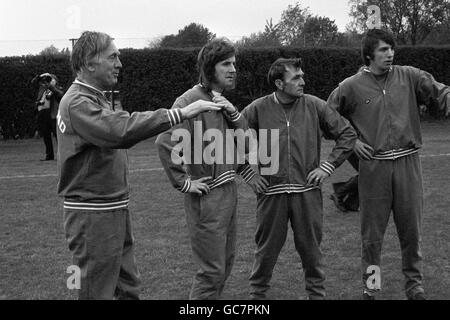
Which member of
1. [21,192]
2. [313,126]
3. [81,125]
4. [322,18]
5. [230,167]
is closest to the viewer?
[81,125]

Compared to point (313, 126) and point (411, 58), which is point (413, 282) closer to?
point (313, 126)

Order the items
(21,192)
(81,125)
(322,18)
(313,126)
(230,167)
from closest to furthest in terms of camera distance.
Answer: (81,125) < (230,167) < (313,126) < (21,192) < (322,18)

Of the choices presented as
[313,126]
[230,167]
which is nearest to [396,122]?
[313,126]

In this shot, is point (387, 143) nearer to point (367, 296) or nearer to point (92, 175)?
point (367, 296)

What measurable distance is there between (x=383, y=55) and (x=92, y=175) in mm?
2537

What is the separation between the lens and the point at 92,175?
3535mm

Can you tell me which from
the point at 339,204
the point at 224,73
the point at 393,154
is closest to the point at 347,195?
the point at 339,204

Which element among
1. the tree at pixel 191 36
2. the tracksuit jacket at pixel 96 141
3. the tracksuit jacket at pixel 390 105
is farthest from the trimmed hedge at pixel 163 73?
the tree at pixel 191 36

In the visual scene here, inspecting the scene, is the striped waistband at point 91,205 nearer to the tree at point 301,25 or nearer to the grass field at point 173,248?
the grass field at point 173,248

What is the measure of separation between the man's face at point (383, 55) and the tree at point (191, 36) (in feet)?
135

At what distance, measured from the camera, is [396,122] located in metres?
4.79

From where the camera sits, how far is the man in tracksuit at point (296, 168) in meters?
4.62

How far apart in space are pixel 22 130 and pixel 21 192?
10.9 m
